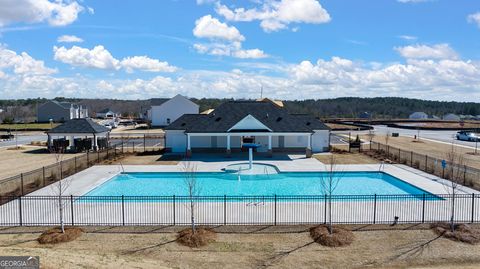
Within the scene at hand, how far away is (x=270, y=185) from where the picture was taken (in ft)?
101

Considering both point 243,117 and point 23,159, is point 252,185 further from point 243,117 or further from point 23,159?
point 23,159

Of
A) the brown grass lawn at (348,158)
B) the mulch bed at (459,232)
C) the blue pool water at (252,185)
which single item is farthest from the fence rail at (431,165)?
the mulch bed at (459,232)

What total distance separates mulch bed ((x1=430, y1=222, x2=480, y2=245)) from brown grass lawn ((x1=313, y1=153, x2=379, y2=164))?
2071 cm

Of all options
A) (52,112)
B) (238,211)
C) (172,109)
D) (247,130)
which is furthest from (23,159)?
(52,112)

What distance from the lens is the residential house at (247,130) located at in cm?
4385

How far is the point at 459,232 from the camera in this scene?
18.0m

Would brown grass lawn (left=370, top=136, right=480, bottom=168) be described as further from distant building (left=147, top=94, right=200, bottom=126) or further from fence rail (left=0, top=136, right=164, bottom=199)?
distant building (left=147, top=94, right=200, bottom=126)

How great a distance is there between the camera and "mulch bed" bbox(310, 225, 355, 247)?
1705 centimetres

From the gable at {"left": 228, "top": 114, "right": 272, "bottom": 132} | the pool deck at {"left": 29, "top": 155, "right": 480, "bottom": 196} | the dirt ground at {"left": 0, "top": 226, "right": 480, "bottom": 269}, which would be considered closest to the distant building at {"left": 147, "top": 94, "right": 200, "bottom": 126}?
the gable at {"left": 228, "top": 114, "right": 272, "bottom": 132}

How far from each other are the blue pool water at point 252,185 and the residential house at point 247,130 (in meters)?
9.99

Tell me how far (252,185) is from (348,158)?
603 inches

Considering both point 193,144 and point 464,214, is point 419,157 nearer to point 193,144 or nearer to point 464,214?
point 464,214

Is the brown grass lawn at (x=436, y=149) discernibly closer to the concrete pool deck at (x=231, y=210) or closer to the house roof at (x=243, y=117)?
the house roof at (x=243, y=117)

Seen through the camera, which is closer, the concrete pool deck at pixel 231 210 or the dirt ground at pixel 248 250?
the dirt ground at pixel 248 250
